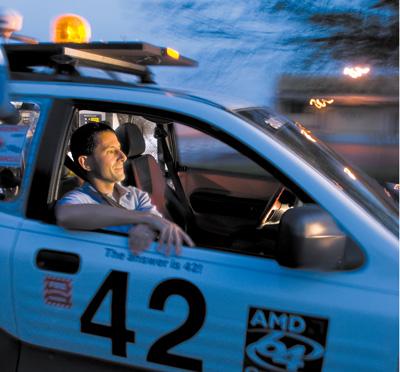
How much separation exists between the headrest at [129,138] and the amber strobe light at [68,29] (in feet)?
1.91

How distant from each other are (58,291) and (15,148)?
1.79 feet

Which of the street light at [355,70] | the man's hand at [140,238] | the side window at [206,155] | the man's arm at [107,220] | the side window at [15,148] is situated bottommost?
the man's hand at [140,238]

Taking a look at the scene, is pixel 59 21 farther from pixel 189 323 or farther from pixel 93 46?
pixel 189 323

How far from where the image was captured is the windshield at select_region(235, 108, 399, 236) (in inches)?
71.9

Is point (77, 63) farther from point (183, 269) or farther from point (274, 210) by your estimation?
point (274, 210)

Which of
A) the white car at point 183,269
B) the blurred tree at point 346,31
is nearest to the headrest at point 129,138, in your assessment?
the white car at point 183,269

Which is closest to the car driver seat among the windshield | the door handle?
the windshield

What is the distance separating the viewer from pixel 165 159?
3.40 meters

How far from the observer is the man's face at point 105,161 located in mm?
2182

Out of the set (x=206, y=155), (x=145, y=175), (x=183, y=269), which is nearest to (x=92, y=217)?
(x=183, y=269)

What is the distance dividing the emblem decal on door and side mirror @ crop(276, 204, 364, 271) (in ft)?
2.35

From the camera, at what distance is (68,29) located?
2229 millimetres

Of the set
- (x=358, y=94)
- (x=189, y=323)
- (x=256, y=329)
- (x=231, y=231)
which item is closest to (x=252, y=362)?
(x=256, y=329)

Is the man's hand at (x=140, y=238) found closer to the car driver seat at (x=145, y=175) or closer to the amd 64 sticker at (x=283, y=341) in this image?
the amd 64 sticker at (x=283, y=341)
